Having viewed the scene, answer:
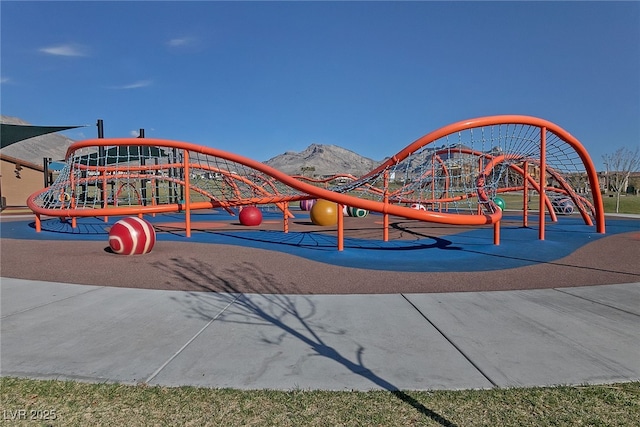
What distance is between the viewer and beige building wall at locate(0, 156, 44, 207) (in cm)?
3810

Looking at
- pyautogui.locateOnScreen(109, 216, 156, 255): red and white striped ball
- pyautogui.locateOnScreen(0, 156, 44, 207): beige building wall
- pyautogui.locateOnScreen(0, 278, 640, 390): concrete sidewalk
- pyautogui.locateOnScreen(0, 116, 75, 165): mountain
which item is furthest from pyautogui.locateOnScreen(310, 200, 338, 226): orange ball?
pyautogui.locateOnScreen(0, 116, 75, 165): mountain

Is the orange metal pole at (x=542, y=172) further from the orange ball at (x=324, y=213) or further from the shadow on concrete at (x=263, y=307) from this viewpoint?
the shadow on concrete at (x=263, y=307)

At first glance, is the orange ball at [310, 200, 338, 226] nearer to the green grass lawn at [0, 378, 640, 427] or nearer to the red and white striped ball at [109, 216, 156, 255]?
the red and white striped ball at [109, 216, 156, 255]

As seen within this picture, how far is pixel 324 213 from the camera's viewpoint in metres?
19.5

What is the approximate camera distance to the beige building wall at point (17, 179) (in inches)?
1500

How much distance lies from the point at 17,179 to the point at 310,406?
46.0 meters

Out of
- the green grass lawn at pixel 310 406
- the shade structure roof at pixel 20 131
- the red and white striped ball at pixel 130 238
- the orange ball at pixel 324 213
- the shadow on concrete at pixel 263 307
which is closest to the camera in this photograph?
the green grass lawn at pixel 310 406

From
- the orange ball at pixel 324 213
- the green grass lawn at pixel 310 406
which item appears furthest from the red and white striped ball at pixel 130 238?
the orange ball at pixel 324 213

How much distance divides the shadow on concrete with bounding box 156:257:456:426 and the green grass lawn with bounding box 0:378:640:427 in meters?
0.20

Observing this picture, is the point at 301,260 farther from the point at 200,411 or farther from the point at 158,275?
the point at 200,411

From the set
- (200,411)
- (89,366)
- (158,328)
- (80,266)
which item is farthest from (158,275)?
(200,411)

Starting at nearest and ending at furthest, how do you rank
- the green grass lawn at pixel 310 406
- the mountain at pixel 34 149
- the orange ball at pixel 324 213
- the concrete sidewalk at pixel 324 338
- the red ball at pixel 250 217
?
the green grass lawn at pixel 310 406 → the concrete sidewalk at pixel 324 338 → the orange ball at pixel 324 213 → the red ball at pixel 250 217 → the mountain at pixel 34 149

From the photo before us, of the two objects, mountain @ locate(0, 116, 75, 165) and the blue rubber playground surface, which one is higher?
mountain @ locate(0, 116, 75, 165)

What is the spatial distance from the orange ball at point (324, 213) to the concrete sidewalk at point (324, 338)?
42.5 ft
